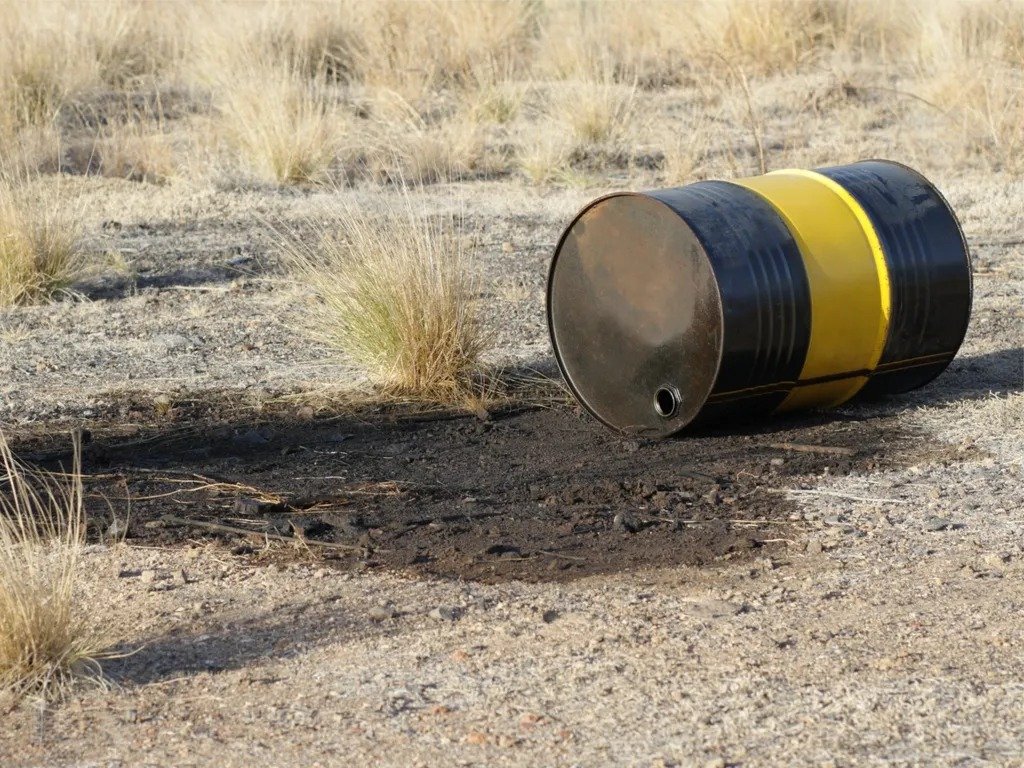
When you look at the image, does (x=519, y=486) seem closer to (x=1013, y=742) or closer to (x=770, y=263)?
(x=770, y=263)

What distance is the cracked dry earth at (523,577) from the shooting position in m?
3.46

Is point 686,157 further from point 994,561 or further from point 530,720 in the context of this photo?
point 530,720

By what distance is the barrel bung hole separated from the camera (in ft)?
18.2

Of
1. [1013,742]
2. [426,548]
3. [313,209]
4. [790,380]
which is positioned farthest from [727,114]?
[1013,742]

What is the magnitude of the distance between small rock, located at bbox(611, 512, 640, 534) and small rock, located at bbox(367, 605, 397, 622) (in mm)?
952

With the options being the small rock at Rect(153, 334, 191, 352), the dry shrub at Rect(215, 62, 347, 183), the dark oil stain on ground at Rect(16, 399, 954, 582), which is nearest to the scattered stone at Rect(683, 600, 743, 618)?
the dark oil stain on ground at Rect(16, 399, 954, 582)

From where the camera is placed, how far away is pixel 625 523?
4820mm

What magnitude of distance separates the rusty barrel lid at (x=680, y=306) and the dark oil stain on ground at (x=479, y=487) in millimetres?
188

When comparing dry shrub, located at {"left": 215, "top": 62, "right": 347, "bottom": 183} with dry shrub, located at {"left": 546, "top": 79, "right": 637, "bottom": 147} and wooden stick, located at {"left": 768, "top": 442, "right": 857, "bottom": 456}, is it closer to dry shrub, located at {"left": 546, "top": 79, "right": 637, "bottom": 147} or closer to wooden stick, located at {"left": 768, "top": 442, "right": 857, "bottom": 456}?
dry shrub, located at {"left": 546, "top": 79, "right": 637, "bottom": 147}

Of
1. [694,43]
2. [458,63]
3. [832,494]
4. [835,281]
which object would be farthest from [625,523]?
[694,43]

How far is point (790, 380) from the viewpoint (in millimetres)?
5520

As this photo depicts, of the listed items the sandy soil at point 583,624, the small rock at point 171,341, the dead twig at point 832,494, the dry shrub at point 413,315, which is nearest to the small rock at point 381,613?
the sandy soil at point 583,624

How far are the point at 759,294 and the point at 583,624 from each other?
1703 millimetres

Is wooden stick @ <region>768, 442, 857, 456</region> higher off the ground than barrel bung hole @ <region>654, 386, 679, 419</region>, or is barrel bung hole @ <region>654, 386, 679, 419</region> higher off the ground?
barrel bung hole @ <region>654, 386, 679, 419</region>
